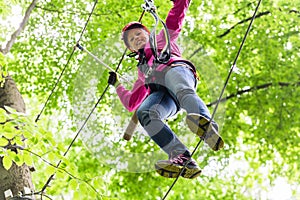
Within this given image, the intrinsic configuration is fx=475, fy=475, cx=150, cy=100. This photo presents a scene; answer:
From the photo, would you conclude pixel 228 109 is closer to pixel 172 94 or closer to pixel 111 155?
→ pixel 111 155

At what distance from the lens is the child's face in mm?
2756

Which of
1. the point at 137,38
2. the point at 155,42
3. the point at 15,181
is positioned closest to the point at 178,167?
the point at 155,42

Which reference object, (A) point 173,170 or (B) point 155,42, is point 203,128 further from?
(B) point 155,42

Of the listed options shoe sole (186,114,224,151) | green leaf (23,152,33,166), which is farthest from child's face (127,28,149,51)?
green leaf (23,152,33,166)

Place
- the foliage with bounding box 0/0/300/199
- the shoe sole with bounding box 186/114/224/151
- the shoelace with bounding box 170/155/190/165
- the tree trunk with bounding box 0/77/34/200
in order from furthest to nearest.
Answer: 1. the foliage with bounding box 0/0/300/199
2. the tree trunk with bounding box 0/77/34/200
3. the shoelace with bounding box 170/155/190/165
4. the shoe sole with bounding box 186/114/224/151

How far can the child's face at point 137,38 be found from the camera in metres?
2.76

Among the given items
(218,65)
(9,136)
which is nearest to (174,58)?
(9,136)

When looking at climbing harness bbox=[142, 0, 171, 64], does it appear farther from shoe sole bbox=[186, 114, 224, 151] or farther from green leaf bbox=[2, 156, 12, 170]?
green leaf bbox=[2, 156, 12, 170]

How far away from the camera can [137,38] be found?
277 cm

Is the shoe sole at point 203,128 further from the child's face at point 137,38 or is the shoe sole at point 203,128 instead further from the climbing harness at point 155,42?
the child's face at point 137,38

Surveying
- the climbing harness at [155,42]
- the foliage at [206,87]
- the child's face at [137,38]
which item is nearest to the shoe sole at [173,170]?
the climbing harness at [155,42]

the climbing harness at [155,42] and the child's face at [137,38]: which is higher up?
the child's face at [137,38]

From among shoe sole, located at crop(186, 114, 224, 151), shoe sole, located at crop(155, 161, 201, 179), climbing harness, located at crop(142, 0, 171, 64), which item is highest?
climbing harness, located at crop(142, 0, 171, 64)

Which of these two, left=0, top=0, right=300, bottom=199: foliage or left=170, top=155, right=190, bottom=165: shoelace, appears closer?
left=170, top=155, right=190, bottom=165: shoelace
